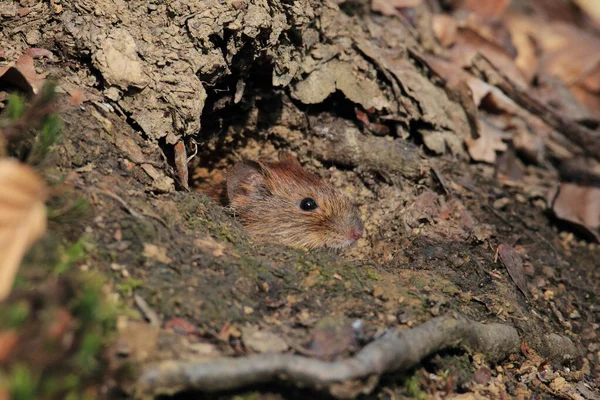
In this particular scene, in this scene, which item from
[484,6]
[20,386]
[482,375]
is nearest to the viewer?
[20,386]

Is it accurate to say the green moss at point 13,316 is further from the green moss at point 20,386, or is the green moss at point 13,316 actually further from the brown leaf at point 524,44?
the brown leaf at point 524,44

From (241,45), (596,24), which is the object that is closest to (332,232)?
(241,45)

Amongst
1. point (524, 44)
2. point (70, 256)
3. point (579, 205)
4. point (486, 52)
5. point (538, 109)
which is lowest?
point (579, 205)

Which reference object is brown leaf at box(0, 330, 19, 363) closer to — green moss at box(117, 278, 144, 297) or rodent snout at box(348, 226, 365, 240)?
green moss at box(117, 278, 144, 297)

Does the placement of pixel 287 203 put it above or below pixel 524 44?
below

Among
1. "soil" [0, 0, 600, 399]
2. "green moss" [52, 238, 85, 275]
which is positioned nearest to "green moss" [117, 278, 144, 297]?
"soil" [0, 0, 600, 399]

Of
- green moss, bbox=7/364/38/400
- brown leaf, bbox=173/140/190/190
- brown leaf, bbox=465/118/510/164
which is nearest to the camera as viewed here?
green moss, bbox=7/364/38/400

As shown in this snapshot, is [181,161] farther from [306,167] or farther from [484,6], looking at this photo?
[484,6]

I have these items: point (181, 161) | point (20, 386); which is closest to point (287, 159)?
point (181, 161)
